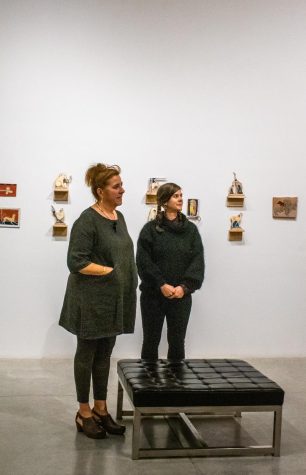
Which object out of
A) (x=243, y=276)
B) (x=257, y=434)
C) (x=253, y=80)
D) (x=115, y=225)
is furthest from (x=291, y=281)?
(x=115, y=225)

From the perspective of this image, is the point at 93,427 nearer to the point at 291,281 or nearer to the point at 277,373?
the point at 277,373

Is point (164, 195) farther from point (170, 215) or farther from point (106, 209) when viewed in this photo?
point (106, 209)

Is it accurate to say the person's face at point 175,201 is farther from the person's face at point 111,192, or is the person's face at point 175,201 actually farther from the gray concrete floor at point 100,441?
the gray concrete floor at point 100,441

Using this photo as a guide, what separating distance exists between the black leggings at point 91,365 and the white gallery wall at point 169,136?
5.87 ft

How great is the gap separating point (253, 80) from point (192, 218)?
1.29 meters

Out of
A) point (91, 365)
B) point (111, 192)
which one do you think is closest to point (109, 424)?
point (91, 365)

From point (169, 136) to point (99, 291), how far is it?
2287 millimetres

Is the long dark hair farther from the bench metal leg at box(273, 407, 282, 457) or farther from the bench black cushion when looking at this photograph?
the bench metal leg at box(273, 407, 282, 457)

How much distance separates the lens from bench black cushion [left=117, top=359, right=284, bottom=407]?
120 inches

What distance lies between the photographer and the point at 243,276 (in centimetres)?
538

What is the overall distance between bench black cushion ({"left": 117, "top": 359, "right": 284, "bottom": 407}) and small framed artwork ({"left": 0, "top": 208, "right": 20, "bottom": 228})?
204cm

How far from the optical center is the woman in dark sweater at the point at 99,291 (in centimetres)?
325

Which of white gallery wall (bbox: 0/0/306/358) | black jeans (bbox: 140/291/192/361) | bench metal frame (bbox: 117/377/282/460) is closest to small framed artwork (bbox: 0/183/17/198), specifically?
white gallery wall (bbox: 0/0/306/358)

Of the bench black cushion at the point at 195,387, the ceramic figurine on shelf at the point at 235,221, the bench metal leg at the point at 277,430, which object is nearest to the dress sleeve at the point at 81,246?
the bench black cushion at the point at 195,387
